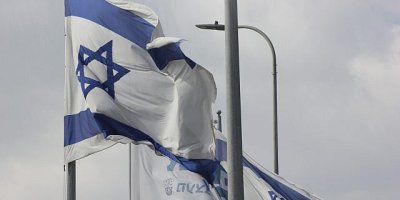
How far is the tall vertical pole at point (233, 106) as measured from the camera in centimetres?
1243

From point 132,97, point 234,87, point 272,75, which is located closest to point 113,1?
point 132,97

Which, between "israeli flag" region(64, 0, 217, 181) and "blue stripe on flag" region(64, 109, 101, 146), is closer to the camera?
"blue stripe on flag" region(64, 109, 101, 146)

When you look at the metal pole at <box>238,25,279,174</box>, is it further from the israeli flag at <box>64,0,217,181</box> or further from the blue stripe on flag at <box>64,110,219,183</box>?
the blue stripe on flag at <box>64,110,219,183</box>

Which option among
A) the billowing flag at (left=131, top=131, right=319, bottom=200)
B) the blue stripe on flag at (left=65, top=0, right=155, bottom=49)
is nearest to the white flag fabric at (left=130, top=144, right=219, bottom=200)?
the billowing flag at (left=131, top=131, right=319, bottom=200)

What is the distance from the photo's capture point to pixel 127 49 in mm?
14195

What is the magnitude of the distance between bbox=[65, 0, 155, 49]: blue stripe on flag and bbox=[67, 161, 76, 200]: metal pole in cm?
215

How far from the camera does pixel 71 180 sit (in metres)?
13.1

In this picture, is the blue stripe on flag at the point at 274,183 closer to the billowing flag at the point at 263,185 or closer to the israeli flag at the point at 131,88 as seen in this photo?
the billowing flag at the point at 263,185

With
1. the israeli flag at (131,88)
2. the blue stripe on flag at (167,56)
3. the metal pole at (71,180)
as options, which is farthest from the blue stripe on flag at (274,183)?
the metal pole at (71,180)

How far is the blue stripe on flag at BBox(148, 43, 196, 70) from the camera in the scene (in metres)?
14.4

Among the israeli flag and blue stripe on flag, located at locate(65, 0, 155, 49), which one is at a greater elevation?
blue stripe on flag, located at locate(65, 0, 155, 49)

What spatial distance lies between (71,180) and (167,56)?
2.53 metres

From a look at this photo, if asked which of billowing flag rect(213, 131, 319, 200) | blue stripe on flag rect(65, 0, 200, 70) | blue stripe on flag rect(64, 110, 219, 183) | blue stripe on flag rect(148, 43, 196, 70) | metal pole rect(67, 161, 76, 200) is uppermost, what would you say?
blue stripe on flag rect(65, 0, 200, 70)

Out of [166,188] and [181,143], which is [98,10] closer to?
[181,143]
